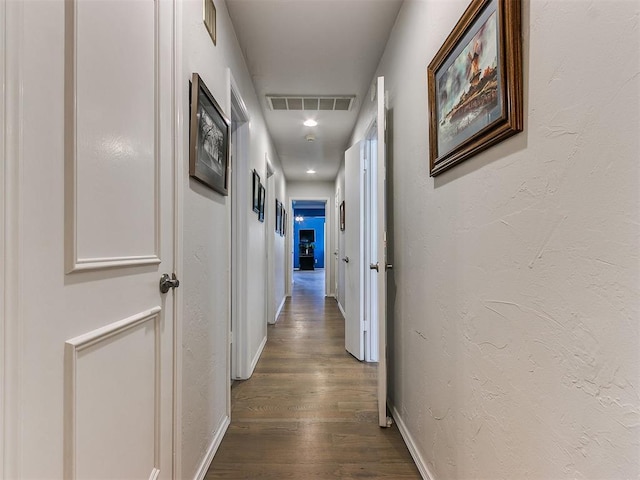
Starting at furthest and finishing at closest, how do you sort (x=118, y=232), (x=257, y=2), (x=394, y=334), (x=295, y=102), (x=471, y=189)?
(x=295, y=102)
(x=394, y=334)
(x=257, y=2)
(x=471, y=189)
(x=118, y=232)

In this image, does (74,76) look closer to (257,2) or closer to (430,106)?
(430,106)

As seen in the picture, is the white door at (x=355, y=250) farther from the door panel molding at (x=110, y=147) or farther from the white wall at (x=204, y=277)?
the door panel molding at (x=110, y=147)

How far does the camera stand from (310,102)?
299 centimetres

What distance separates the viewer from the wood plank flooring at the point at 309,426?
4.92 ft

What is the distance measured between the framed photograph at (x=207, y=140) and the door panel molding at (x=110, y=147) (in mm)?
260

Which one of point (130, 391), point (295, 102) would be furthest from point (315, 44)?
point (130, 391)

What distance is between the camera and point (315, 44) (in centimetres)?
213

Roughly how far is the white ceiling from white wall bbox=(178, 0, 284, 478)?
0.17m

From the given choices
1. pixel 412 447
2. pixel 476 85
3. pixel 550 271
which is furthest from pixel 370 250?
pixel 550 271

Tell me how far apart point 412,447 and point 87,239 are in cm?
166

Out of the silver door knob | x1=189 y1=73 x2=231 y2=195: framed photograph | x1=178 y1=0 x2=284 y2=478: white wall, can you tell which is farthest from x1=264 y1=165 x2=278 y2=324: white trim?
the silver door knob

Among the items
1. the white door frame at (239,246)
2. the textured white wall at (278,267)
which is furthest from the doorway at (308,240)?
the white door frame at (239,246)

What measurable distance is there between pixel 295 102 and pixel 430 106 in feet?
6.35

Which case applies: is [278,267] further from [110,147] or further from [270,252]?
[110,147]
